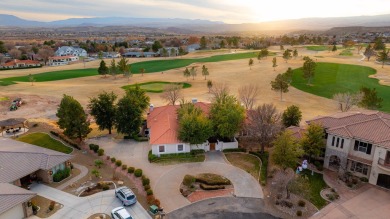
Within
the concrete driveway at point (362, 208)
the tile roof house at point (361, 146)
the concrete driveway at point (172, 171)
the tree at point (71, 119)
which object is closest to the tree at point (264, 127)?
the concrete driveway at point (172, 171)

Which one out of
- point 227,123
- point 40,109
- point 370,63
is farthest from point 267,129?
point 370,63

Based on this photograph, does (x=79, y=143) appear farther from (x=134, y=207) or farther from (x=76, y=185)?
(x=134, y=207)

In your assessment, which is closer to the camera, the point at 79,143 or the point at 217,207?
the point at 217,207

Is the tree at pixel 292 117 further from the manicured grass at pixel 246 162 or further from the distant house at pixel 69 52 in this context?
the distant house at pixel 69 52

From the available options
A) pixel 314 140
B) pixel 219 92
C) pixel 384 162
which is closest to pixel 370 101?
pixel 314 140

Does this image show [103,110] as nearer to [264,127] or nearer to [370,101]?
[264,127]

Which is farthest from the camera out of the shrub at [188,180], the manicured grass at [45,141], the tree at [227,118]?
the manicured grass at [45,141]
